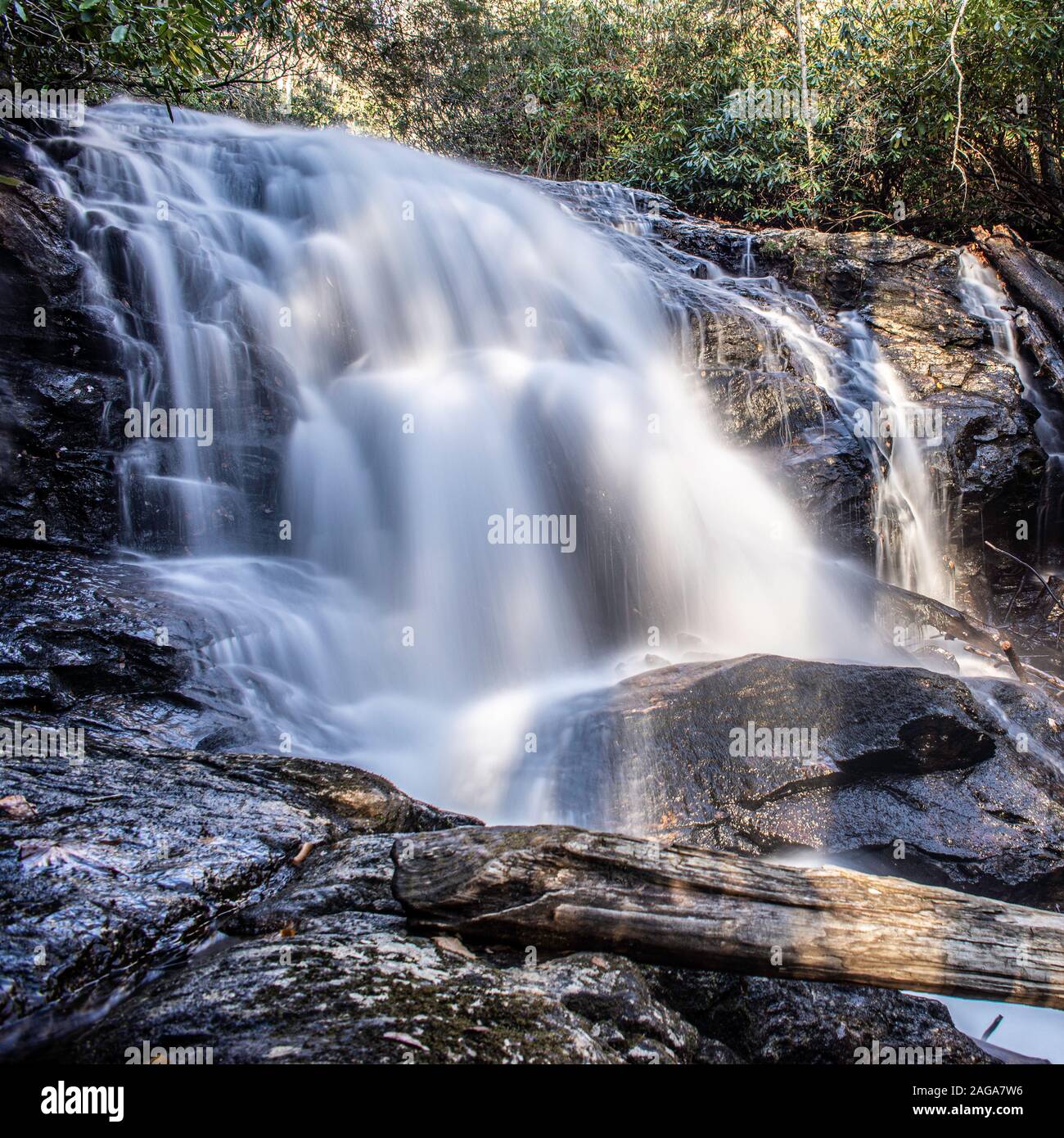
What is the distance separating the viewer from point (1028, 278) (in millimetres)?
11523

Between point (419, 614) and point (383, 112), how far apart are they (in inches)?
749

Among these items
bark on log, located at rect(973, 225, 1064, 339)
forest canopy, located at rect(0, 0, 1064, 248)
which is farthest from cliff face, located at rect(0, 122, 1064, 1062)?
forest canopy, located at rect(0, 0, 1064, 248)

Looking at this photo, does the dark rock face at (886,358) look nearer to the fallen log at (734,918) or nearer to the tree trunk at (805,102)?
the tree trunk at (805,102)

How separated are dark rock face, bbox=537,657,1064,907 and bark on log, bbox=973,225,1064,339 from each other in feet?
28.5

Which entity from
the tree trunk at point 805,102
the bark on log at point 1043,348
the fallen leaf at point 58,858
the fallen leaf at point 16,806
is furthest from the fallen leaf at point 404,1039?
the tree trunk at point 805,102

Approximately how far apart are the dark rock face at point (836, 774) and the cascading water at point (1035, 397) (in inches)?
209

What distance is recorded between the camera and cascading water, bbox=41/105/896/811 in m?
5.95

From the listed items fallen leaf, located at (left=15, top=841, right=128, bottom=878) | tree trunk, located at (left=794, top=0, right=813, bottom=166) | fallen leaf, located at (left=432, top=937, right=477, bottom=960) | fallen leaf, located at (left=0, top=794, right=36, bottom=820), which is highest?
tree trunk, located at (left=794, top=0, right=813, bottom=166)

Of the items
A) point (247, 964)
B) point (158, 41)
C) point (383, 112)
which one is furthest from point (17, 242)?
point (383, 112)

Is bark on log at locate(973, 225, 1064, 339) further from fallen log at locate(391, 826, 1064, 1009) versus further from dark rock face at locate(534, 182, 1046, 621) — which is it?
fallen log at locate(391, 826, 1064, 1009)

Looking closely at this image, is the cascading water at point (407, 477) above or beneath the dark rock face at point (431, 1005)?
above

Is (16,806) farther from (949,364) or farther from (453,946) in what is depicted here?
(949,364)

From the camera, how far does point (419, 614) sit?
6.92 m

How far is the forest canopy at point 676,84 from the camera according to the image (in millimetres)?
10266
